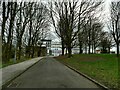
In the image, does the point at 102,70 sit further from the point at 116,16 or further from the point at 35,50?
the point at 35,50

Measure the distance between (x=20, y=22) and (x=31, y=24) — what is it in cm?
1549

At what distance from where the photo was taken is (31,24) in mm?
61969

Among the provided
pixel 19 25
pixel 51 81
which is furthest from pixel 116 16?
pixel 51 81

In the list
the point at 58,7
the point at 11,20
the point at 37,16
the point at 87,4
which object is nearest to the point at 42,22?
the point at 37,16

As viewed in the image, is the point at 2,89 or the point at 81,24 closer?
the point at 2,89

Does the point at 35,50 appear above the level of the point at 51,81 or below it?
above

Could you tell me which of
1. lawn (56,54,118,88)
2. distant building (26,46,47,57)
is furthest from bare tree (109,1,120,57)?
distant building (26,46,47,57)

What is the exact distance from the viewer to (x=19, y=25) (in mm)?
47469

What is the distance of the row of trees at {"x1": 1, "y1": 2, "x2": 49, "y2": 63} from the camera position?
35.8 m

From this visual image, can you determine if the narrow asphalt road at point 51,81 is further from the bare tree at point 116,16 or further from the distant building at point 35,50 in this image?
the distant building at point 35,50

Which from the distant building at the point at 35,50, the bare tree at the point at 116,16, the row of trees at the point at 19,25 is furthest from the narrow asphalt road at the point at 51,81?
the distant building at the point at 35,50

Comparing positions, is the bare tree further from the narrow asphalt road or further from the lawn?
the narrow asphalt road

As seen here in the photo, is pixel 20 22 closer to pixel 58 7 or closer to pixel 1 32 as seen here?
pixel 58 7

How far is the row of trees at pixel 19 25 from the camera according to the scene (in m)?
35.8
